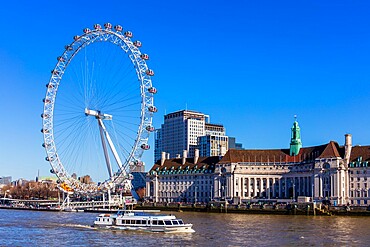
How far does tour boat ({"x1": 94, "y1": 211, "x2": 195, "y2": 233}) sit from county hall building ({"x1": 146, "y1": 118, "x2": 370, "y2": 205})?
5643 centimetres

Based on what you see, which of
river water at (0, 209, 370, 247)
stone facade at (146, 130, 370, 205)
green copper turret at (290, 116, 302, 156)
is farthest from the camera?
green copper turret at (290, 116, 302, 156)

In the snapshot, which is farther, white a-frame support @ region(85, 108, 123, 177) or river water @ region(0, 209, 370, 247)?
white a-frame support @ region(85, 108, 123, 177)

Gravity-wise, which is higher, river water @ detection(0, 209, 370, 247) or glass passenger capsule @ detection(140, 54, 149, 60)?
glass passenger capsule @ detection(140, 54, 149, 60)

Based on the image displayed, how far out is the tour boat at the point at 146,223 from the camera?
59.7 m

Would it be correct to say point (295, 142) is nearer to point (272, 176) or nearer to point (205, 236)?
point (272, 176)

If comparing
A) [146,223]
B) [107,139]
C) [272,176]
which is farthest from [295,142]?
[146,223]

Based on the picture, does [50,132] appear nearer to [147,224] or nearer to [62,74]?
[62,74]

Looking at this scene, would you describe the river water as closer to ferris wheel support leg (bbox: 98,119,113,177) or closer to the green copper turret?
ferris wheel support leg (bbox: 98,119,113,177)

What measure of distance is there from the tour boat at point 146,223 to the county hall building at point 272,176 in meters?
56.4

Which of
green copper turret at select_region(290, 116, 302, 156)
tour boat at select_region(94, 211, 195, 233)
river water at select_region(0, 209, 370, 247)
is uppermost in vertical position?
green copper turret at select_region(290, 116, 302, 156)

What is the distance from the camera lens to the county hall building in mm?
114500

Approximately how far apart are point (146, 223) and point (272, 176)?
72.6m

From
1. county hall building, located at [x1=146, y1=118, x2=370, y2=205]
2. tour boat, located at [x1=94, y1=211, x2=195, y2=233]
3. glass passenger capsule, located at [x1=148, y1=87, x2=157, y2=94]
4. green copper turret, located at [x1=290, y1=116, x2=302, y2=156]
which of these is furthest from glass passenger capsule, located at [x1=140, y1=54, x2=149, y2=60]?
green copper turret, located at [x1=290, y1=116, x2=302, y2=156]

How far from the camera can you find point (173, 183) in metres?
146
